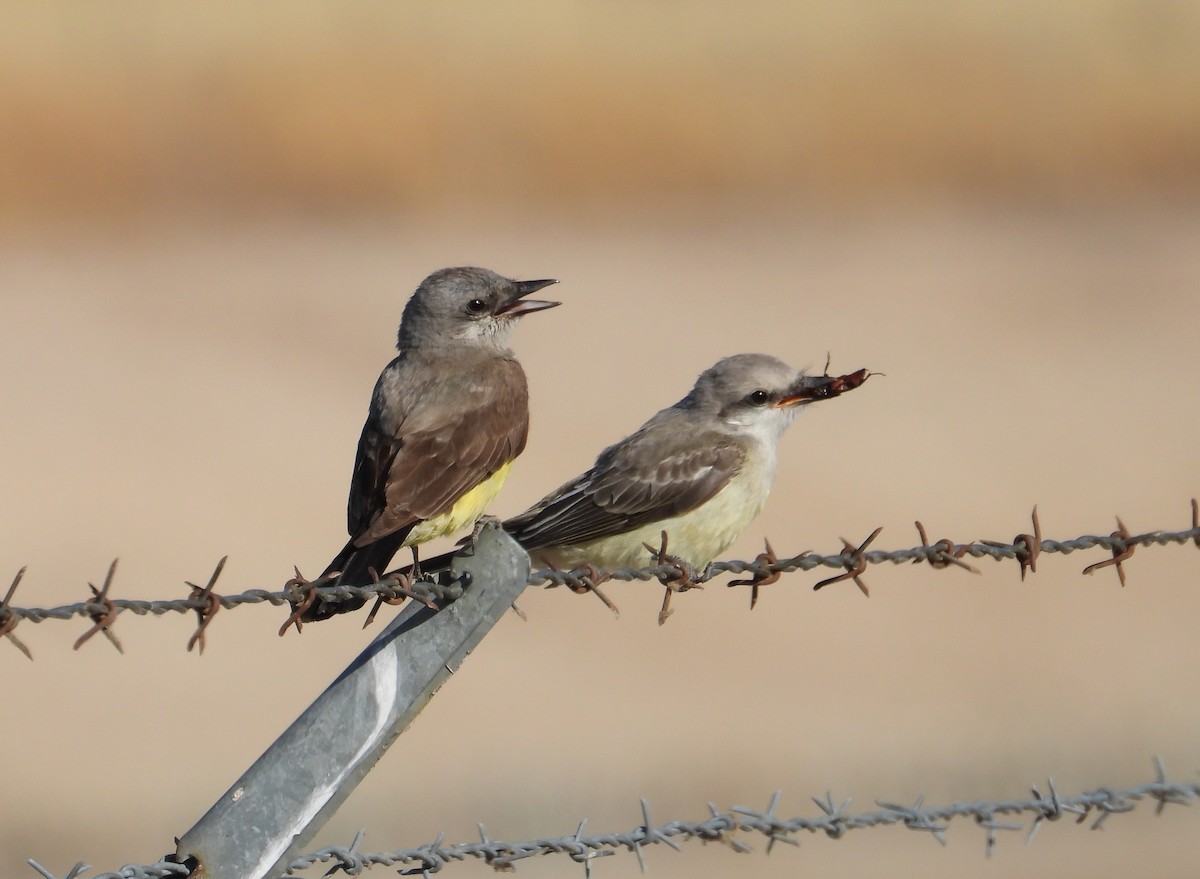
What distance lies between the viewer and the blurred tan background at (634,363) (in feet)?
33.8

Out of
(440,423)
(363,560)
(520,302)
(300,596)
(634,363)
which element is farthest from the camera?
(634,363)

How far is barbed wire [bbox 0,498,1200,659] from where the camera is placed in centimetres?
404

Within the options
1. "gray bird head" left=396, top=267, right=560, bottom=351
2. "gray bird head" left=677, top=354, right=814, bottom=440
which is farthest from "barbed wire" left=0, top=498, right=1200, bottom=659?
"gray bird head" left=396, top=267, right=560, bottom=351

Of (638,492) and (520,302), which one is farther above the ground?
(520,302)

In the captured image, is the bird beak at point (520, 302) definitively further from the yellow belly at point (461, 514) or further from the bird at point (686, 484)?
the yellow belly at point (461, 514)

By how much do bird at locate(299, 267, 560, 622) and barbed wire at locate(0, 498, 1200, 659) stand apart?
989mm

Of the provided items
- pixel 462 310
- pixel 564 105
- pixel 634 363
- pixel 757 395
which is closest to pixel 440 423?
pixel 462 310

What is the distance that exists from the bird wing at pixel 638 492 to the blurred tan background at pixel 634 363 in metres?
2.59

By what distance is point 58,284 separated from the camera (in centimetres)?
2212

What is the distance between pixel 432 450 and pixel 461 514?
12.8 inches

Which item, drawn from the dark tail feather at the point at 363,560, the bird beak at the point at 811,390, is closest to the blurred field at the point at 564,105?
the bird beak at the point at 811,390

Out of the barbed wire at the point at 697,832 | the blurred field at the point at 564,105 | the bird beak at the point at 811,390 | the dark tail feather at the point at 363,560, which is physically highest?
the blurred field at the point at 564,105

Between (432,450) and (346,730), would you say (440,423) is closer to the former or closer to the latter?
(432,450)

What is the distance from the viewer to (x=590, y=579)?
4.89 m
